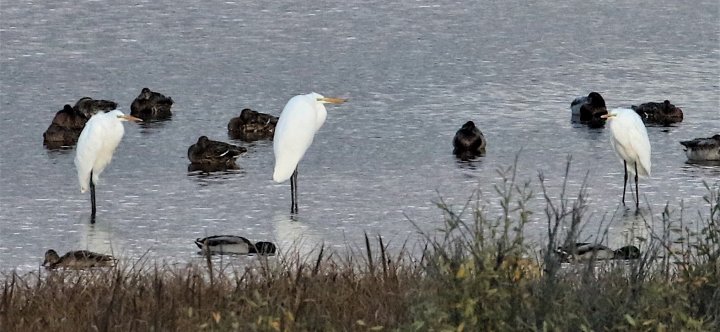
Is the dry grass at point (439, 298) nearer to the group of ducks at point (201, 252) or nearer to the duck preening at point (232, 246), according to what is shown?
the group of ducks at point (201, 252)

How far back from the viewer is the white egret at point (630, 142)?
44.0 feet

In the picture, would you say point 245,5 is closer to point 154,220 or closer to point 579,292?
point 154,220

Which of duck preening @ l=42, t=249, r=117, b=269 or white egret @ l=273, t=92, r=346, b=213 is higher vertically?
white egret @ l=273, t=92, r=346, b=213

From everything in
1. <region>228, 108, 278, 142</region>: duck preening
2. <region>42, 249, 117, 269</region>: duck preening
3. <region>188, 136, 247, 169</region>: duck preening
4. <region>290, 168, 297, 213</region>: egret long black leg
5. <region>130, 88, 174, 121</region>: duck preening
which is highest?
<region>130, 88, 174, 121</region>: duck preening

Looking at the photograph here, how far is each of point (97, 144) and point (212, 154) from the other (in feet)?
5.03

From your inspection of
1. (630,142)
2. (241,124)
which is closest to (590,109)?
(630,142)

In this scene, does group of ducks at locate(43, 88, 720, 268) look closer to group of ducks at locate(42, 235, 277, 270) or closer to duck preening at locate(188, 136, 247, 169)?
duck preening at locate(188, 136, 247, 169)

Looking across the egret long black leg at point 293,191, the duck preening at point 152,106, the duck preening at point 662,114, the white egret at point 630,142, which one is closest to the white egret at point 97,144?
the egret long black leg at point 293,191

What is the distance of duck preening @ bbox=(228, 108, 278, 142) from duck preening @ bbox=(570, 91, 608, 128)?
326 centimetres

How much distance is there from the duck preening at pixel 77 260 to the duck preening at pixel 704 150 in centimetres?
654

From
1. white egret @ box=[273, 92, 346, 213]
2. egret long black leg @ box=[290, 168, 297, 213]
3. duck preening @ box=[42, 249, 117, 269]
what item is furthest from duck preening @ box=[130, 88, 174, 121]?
duck preening @ box=[42, 249, 117, 269]

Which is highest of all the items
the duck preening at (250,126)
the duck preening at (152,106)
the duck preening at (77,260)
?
the duck preening at (152,106)

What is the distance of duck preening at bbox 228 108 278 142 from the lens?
16.1 meters

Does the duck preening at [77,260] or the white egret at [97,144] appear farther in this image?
the white egret at [97,144]
